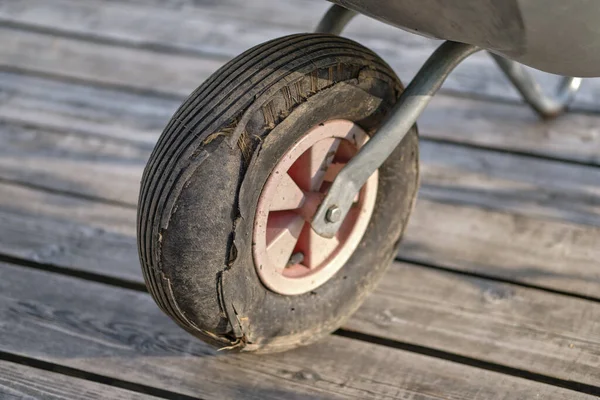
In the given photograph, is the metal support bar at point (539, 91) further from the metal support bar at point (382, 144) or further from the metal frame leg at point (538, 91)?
the metal support bar at point (382, 144)

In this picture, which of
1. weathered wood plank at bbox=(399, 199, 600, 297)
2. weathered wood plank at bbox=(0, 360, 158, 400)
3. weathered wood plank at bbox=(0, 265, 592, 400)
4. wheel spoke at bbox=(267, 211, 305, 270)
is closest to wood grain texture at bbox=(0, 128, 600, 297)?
weathered wood plank at bbox=(399, 199, 600, 297)

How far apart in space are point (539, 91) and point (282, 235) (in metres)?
0.85

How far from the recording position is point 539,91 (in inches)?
65.6

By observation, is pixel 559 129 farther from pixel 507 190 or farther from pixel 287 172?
pixel 287 172

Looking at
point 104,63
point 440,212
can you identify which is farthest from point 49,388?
point 104,63

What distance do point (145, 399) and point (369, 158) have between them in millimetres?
447

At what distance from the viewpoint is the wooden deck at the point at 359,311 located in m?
1.13

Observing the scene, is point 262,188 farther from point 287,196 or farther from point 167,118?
point 167,118

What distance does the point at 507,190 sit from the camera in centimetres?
155

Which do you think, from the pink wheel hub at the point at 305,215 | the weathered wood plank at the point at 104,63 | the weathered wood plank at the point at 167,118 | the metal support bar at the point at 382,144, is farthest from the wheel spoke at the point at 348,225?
the weathered wood plank at the point at 104,63

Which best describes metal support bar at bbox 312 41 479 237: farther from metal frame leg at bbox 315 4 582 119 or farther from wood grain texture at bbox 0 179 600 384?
metal frame leg at bbox 315 4 582 119

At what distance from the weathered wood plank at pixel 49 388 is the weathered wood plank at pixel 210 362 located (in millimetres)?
26

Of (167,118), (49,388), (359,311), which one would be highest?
(167,118)

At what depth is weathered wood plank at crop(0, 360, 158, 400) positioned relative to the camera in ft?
3.53
